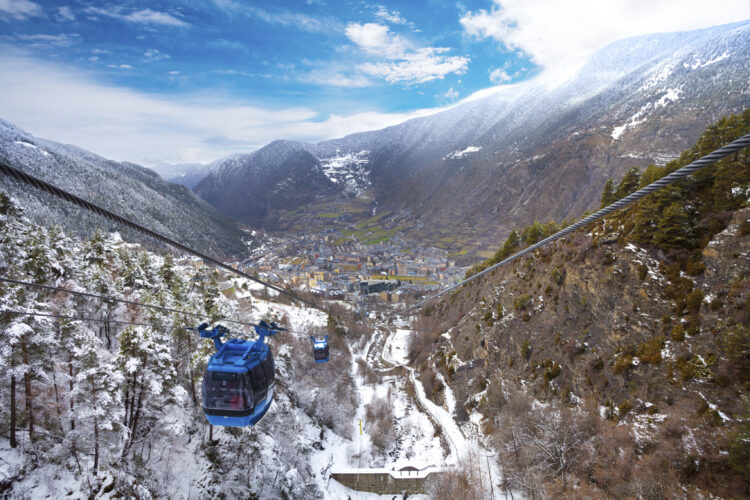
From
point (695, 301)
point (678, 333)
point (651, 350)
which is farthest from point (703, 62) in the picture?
point (651, 350)

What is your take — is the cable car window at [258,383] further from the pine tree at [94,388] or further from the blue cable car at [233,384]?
the pine tree at [94,388]

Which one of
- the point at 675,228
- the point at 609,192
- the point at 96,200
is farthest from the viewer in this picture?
the point at 96,200

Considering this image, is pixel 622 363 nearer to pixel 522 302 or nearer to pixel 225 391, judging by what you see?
pixel 522 302

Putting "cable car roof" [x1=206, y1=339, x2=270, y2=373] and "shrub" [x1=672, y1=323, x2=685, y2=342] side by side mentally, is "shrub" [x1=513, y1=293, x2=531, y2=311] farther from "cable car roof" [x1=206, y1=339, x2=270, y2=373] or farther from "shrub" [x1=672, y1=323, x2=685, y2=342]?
"cable car roof" [x1=206, y1=339, x2=270, y2=373]

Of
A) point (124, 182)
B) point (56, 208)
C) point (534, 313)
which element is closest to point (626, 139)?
point (534, 313)

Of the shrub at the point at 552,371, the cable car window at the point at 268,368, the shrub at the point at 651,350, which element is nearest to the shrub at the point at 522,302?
the shrub at the point at 552,371

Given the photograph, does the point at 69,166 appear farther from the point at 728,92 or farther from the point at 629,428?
the point at 728,92
